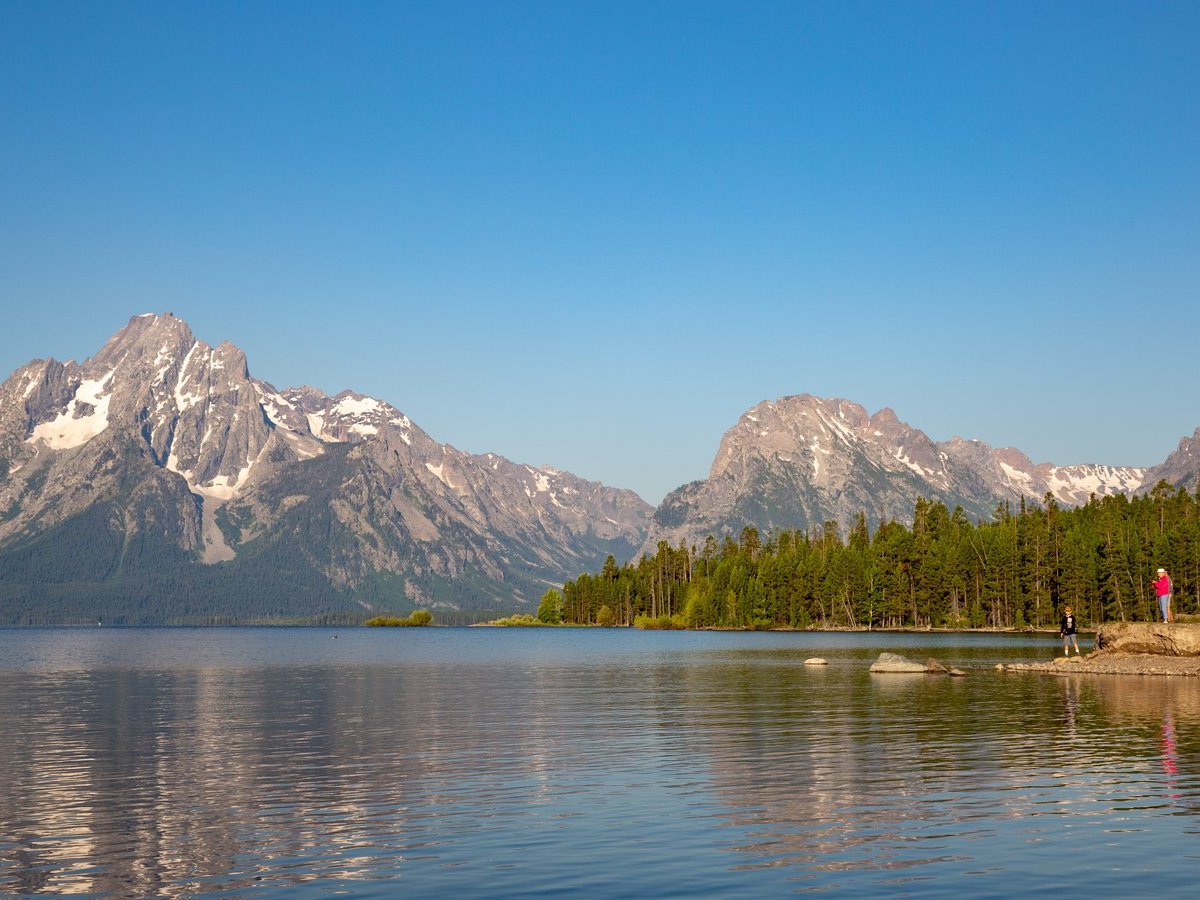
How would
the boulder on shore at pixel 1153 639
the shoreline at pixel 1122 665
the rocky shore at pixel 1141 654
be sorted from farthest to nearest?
the boulder on shore at pixel 1153 639 < the rocky shore at pixel 1141 654 < the shoreline at pixel 1122 665

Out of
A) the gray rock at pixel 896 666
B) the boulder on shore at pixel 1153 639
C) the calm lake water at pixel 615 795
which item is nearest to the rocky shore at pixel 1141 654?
the boulder on shore at pixel 1153 639

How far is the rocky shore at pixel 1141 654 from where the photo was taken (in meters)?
86.5

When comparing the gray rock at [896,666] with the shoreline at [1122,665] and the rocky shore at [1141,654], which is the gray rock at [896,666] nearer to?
the shoreline at [1122,665]

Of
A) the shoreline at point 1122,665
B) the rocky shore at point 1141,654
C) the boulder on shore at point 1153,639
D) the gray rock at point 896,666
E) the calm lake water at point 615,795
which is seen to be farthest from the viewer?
the gray rock at point 896,666

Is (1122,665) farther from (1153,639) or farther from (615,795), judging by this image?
(615,795)

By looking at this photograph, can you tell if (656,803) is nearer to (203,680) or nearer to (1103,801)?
(1103,801)

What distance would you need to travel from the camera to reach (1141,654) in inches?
3588

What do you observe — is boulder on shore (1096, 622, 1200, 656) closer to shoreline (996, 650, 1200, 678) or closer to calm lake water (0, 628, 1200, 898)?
shoreline (996, 650, 1200, 678)

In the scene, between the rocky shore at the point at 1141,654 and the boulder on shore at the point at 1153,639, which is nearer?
the rocky shore at the point at 1141,654

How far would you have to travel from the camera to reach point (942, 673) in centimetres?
9419

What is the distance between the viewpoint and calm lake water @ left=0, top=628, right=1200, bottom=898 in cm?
2545

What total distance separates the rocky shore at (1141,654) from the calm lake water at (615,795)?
13.4 m

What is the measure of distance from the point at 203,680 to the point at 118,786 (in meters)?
68.1

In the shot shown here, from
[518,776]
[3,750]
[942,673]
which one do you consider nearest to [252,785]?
[518,776]
